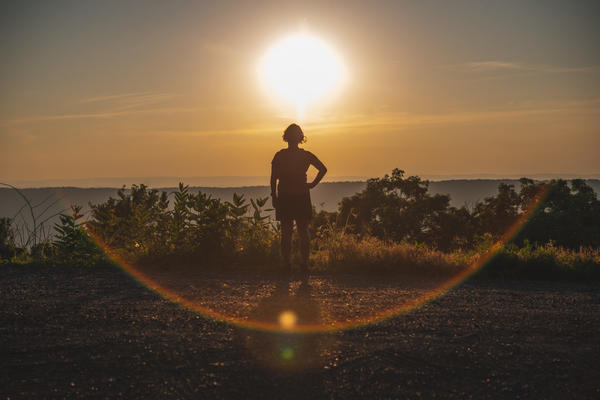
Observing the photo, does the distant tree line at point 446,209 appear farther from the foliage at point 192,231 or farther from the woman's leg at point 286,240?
the woman's leg at point 286,240

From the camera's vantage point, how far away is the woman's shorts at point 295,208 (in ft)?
28.9

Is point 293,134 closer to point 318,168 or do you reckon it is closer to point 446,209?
point 318,168

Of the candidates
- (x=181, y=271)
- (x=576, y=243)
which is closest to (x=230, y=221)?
(x=181, y=271)

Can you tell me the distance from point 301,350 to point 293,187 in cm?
455

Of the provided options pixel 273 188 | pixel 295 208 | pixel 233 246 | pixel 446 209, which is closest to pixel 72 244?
pixel 233 246

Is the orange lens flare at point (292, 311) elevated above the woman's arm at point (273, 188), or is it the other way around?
the woman's arm at point (273, 188)

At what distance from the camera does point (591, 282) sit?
820 cm

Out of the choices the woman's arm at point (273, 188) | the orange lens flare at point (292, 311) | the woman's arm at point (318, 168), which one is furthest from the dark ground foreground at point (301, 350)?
the woman's arm at point (318, 168)

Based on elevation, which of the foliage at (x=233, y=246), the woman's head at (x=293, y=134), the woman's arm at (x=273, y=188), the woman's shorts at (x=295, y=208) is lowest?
the foliage at (x=233, y=246)

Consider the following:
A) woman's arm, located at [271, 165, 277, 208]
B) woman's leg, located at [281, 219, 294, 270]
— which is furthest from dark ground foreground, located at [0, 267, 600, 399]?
woman's arm, located at [271, 165, 277, 208]

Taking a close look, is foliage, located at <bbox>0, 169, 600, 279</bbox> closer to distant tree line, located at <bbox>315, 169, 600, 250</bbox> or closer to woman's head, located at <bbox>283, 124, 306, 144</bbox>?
woman's head, located at <bbox>283, 124, 306, 144</bbox>

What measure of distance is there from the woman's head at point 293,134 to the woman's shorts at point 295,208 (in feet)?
2.98

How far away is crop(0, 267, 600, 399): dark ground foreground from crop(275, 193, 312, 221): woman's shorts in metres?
2.12

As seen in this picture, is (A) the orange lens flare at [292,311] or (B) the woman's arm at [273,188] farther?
(B) the woman's arm at [273,188]
